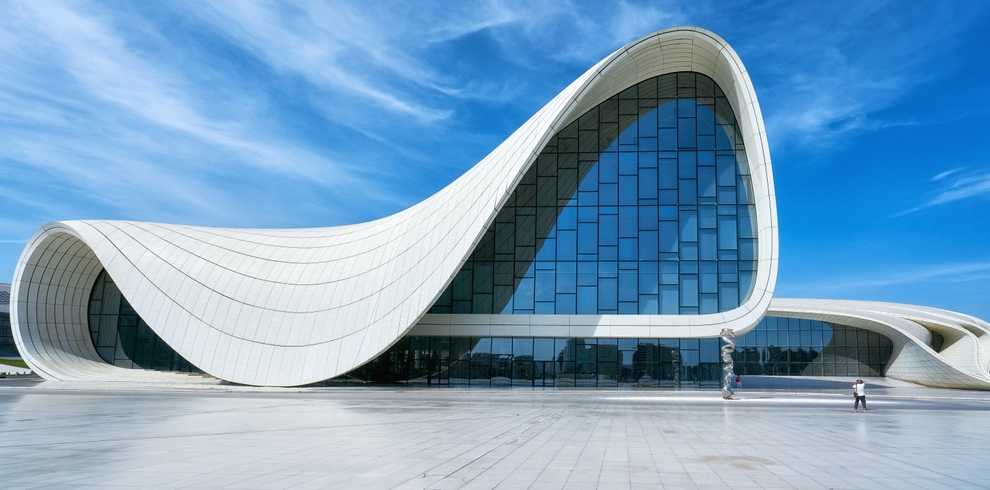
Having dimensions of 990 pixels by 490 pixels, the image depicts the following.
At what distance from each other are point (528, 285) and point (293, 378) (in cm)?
1256

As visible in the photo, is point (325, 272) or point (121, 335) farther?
point (121, 335)

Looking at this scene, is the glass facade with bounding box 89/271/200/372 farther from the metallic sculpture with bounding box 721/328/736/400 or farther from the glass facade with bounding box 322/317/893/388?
the metallic sculpture with bounding box 721/328/736/400

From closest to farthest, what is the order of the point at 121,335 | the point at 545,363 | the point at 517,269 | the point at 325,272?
the point at 325,272 < the point at 545,363 < the point at 517,269 < the point at 121,335

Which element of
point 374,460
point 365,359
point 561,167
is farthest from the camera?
point 561,167

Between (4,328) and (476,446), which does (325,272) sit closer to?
(476,446)

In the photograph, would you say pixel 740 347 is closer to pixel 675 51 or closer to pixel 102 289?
pixel 675 51

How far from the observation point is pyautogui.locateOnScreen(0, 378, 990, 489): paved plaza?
29.1 feet

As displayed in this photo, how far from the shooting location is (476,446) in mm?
12094

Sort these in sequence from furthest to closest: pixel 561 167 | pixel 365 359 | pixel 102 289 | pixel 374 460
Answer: pixel 102 289 < pixel 561 167 < pixel 365 359 < pixel 374 460

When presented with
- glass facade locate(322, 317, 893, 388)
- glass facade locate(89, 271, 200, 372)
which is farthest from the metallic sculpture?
glass facade locate(89, 271, 200, 372)

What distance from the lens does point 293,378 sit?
31.9 metres

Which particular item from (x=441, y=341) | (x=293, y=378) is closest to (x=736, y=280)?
(x=441, y=341)

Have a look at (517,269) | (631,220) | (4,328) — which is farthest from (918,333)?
(4,328)

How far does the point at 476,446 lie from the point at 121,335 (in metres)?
34.8
